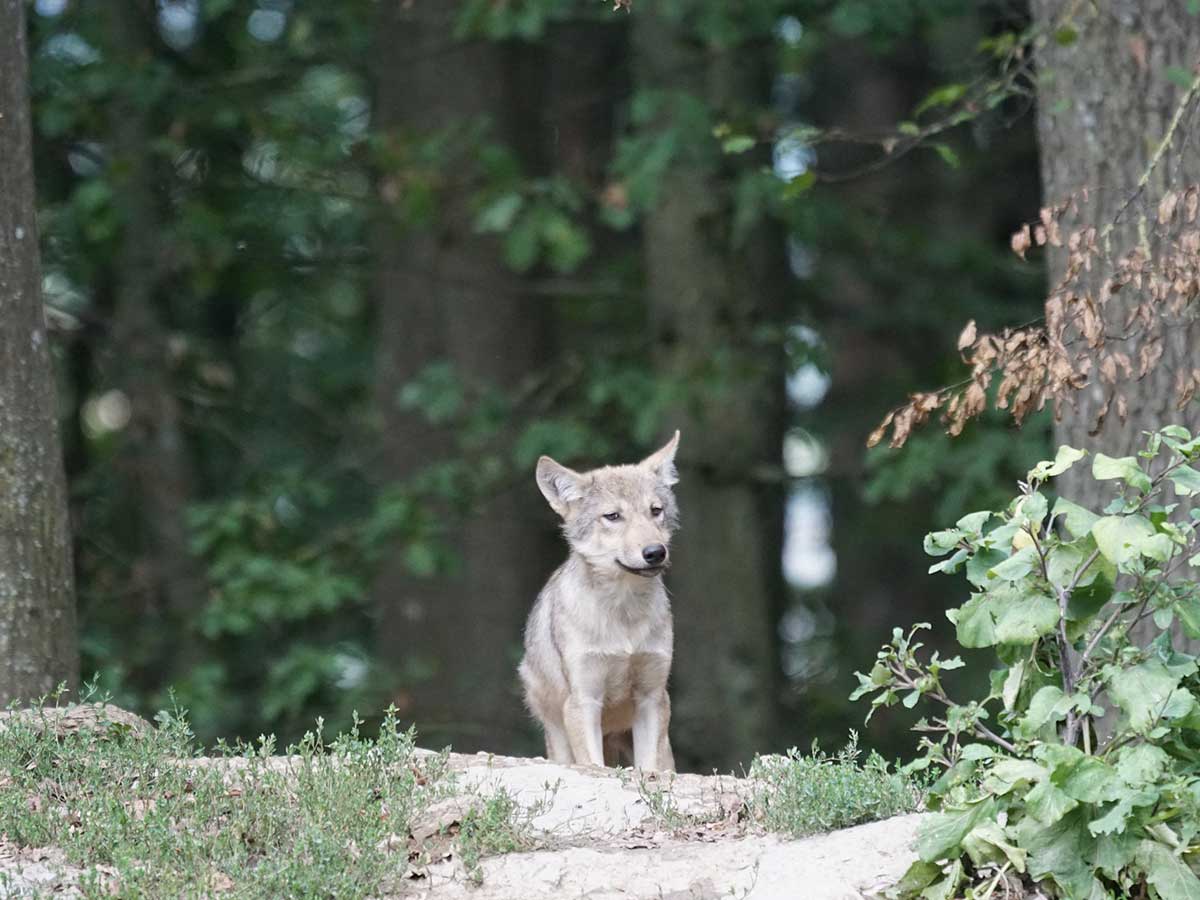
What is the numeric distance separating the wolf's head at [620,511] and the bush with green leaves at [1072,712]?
305 cm

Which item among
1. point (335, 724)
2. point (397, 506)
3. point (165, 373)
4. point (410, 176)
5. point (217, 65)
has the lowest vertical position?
point (335, 724)

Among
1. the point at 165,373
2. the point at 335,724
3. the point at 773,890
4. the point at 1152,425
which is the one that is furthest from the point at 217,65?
the point at 773,890

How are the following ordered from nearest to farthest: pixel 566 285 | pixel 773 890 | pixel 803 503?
pixel 773 890
pixel 566 285
pixel 803 503

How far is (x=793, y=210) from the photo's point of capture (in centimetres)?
1380

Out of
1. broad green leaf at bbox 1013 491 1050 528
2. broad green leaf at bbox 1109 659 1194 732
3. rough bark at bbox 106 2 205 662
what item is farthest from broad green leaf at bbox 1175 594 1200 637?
rough bark at bbox 106 2 205 662

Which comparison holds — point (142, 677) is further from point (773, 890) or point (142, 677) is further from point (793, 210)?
point (773, 890)

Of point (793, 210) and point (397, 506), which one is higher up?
point (793, 210)

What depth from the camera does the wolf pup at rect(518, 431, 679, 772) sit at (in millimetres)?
8859

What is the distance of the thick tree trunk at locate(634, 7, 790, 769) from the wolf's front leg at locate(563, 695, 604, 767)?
506cm

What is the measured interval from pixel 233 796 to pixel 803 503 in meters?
16.8

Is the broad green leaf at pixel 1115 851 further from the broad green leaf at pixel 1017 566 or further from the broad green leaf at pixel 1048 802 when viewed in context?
the broad green leaf at pixel 1017 566

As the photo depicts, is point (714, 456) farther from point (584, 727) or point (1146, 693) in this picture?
point (1146, 693)

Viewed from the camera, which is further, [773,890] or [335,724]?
[335,724]

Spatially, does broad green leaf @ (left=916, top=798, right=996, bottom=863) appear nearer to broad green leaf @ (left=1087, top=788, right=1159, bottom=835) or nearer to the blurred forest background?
broad green leaf @ (left=1087, top=788, right=1159, bottom=835)
